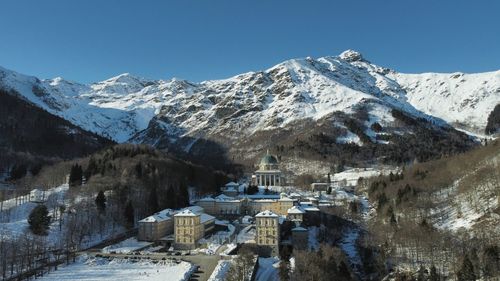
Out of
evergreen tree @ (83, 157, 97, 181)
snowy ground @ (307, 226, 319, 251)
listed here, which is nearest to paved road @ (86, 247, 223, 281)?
snowy ground @ (307, 226, 319, 251)

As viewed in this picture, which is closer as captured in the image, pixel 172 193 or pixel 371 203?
pixel 172 193

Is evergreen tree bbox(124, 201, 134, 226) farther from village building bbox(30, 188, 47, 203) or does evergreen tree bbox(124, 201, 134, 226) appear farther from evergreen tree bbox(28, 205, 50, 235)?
village building bbox(30, 188, 47, 203)

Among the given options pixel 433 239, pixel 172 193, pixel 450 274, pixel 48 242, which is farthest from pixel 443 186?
pixel 48 242

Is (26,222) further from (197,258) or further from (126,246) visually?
(197,258)

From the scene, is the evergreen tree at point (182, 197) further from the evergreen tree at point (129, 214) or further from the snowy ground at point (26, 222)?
the snowy ground at point (26, 222)

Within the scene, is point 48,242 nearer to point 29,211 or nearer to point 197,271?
point 29,211

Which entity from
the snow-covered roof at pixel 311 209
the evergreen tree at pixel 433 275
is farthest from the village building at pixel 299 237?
the evergreen tree at pixel 433 275
